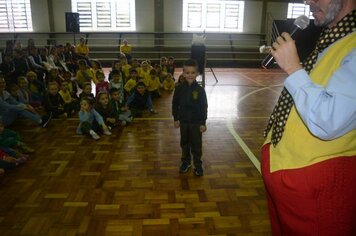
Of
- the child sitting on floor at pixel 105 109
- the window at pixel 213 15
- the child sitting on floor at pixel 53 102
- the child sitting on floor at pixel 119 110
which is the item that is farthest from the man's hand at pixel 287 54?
the window at pixel 213 15

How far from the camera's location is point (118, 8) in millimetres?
13375

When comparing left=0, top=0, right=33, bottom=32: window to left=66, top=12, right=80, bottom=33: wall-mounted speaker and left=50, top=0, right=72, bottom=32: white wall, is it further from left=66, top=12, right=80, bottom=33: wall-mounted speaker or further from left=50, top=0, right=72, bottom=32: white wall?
left=66, top=12, right=80, bottom=33: wall-mounted speaker

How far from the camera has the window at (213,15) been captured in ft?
45.1

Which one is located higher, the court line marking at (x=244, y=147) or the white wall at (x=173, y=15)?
the white wall at (x=173, y=15)

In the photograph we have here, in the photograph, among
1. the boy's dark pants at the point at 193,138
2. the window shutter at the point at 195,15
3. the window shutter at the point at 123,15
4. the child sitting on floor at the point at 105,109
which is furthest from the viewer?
the window shutter at the point at 195,15

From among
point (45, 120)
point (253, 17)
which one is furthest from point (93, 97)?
point (253, 17)

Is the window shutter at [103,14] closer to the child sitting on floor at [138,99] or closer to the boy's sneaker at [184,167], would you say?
the child sitting on floor at [138,99]

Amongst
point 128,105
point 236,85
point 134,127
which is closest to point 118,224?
point 134,127

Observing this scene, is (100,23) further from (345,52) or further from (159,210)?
(345,52)

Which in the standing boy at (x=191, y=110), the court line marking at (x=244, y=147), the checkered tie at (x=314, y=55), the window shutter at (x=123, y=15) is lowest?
the court line marking at (x=244, y=147)

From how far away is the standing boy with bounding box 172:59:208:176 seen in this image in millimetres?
3240

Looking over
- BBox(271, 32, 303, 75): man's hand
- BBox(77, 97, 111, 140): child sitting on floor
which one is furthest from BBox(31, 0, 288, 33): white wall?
BBox(271, 32, 303, 75): man's hand

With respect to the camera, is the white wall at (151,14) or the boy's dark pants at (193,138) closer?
the boy's dark pants at (193,138)

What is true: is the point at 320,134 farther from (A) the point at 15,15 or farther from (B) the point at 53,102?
(A) the point at 15,15
